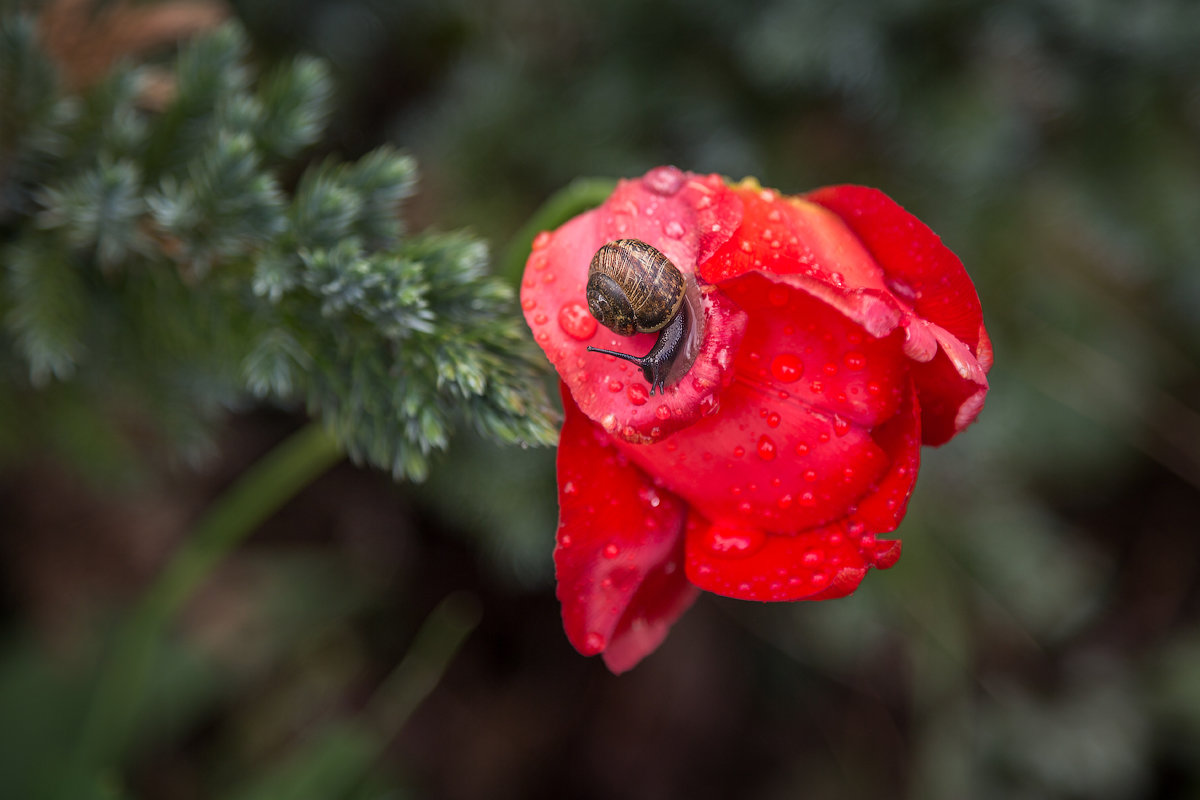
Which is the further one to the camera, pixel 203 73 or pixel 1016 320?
pixel 1016 320

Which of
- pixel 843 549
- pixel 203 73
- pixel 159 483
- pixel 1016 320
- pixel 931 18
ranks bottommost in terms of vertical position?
pixel 159 483

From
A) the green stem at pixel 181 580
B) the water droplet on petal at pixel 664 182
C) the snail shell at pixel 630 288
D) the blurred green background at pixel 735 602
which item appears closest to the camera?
the snail shell at pixel 630 288

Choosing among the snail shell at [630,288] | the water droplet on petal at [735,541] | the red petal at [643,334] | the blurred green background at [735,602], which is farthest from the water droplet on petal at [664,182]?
the blurred green background at [735,602]

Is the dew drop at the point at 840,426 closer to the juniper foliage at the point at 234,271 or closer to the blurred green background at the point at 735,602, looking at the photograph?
the juniper foliage at the point at 234,271

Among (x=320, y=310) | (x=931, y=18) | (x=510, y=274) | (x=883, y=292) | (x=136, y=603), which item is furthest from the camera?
(x=136, y=603)

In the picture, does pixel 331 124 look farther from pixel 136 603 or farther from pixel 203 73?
pixel 136 603

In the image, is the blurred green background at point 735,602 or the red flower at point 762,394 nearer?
the red flower at point 762,394

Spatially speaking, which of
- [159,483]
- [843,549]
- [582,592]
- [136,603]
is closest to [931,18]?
[843,549]
